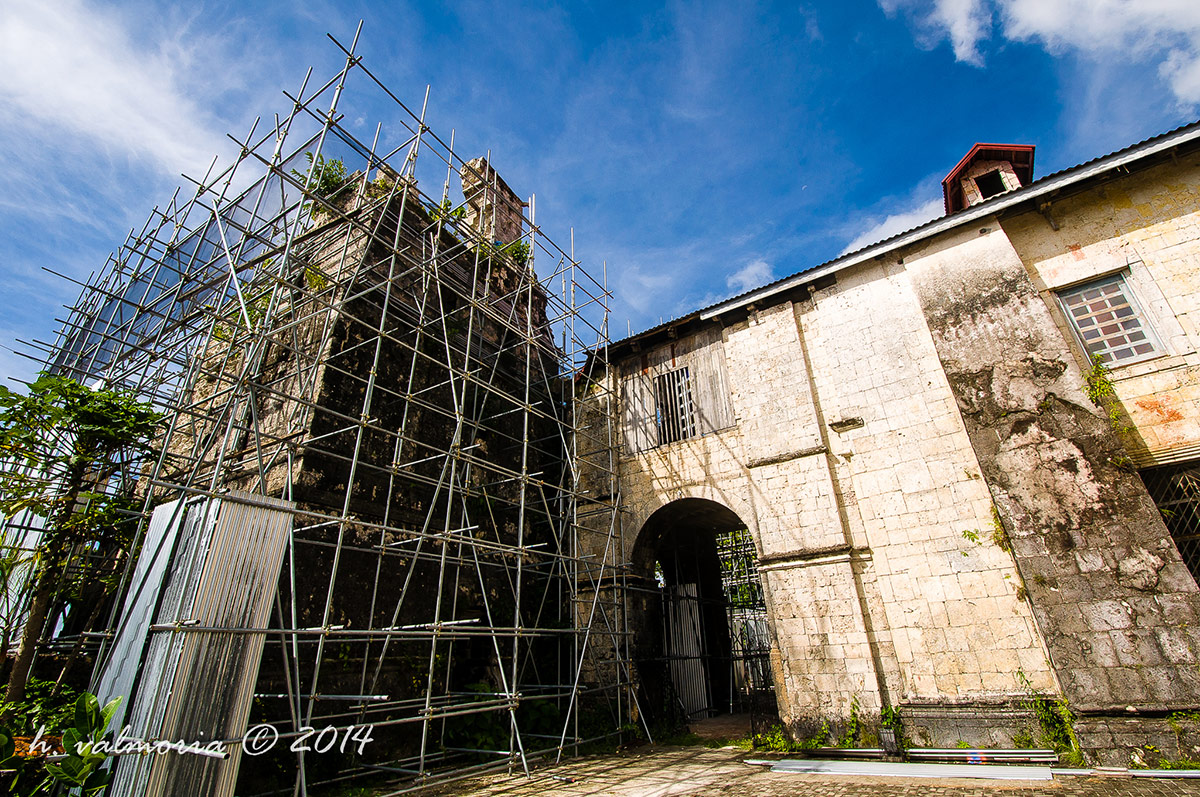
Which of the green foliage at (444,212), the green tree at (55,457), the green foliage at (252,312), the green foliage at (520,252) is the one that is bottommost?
the green tree at (55,457)

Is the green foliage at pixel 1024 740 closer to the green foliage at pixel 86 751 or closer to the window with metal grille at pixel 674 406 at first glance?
the window with metal grille at pixel 674 406

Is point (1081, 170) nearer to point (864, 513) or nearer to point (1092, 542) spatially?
point (1092, 542)

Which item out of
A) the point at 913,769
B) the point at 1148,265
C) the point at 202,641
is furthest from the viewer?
the point at 1148,265

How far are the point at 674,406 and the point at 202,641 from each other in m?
8.31

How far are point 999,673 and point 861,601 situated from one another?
5.51 feet

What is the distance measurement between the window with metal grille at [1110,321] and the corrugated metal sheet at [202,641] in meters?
10.6

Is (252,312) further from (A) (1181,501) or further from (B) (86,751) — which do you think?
(A) (1181,501)

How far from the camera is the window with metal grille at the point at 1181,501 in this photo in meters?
6.56

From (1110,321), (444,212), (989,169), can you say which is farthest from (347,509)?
(989,169)

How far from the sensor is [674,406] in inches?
425

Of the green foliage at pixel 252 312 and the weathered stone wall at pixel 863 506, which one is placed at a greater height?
the green foliage at pixel 252 312

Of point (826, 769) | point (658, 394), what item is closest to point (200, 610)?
point (826, 769)

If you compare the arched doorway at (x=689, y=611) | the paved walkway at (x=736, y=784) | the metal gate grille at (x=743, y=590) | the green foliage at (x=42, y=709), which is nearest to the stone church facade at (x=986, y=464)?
the arched doorway at (x=689, y=611)

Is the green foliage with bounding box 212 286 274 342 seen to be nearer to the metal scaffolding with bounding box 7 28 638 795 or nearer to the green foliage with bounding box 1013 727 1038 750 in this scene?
the metal scaffolding with bounding box 7 28 638 795
